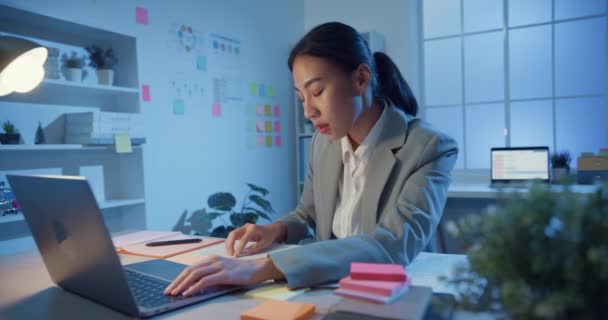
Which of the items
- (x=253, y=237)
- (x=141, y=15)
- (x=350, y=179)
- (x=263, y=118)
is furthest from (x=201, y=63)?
(x=253, y=237)

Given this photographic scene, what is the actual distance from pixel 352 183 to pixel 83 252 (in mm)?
851

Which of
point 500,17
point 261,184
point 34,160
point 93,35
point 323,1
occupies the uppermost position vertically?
point 323,1

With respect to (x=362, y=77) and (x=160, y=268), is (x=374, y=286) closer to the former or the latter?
(x=160, y=268)

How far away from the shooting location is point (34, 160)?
1891 millimetres

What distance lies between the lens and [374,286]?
0.68 meters

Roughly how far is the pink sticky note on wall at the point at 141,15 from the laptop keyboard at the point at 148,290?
6.08 feet

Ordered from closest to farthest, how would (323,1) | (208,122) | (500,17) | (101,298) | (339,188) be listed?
1. (101,298)
2. (339,188)
3. (208,122)
4. (500,17)
5. (323,1)

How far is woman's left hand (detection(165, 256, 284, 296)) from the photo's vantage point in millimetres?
817

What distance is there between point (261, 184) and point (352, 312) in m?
2.83

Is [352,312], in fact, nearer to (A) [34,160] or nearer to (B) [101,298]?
(B) [101,298]

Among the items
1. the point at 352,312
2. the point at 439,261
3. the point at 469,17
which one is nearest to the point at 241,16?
the point at 469,17

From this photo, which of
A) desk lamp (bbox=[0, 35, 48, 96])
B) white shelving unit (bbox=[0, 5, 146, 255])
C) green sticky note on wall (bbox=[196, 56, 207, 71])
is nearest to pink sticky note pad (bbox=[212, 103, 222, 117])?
green sticky note on wall (bbox=[196, 56, 207, 71])

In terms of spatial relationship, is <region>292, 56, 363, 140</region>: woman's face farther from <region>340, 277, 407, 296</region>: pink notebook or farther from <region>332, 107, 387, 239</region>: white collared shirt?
<region>340, 277, 407, 296</region>: pink notebook

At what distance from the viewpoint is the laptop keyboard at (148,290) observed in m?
0.77
